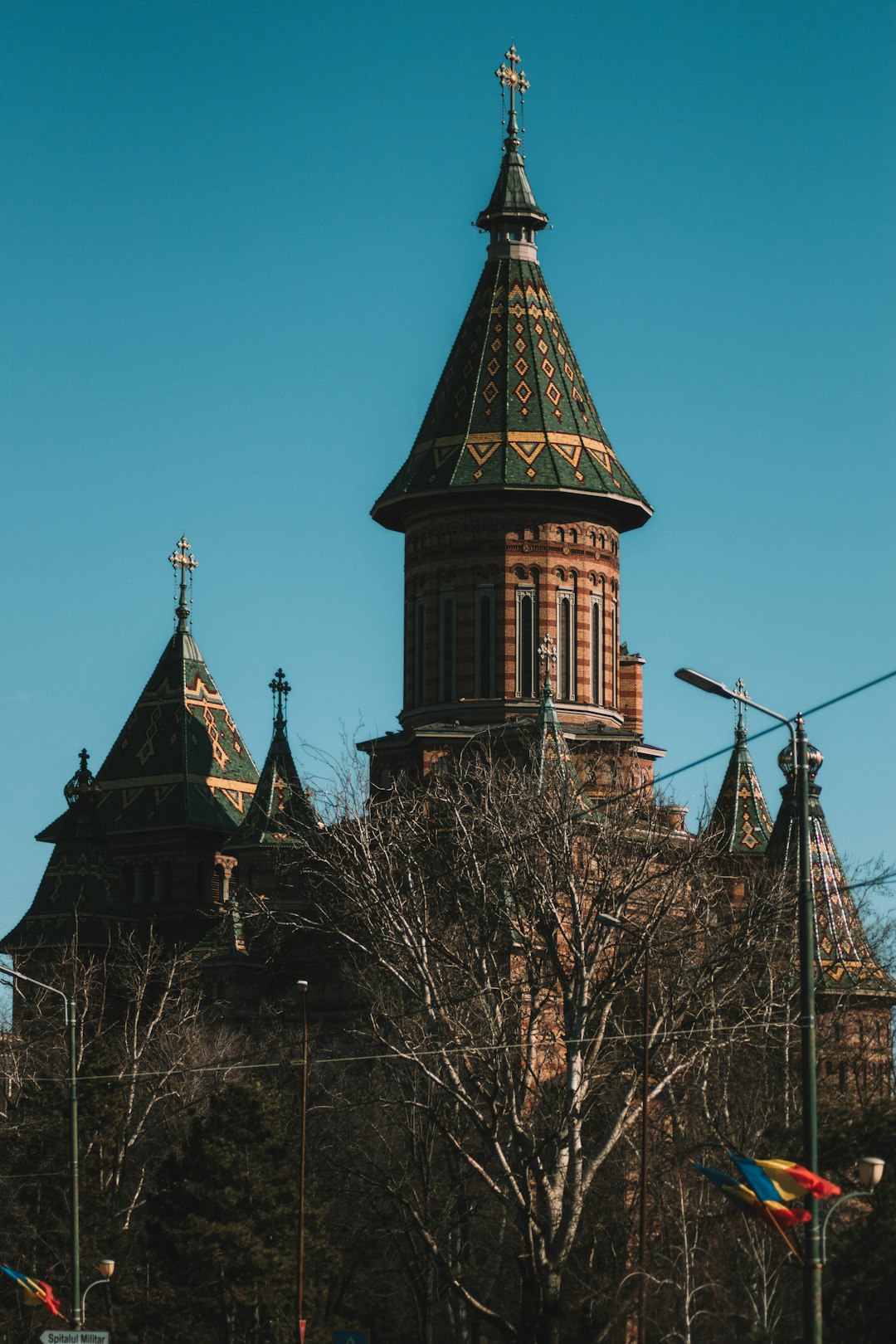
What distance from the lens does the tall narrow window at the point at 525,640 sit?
69725mm

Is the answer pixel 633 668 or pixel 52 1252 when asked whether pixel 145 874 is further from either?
pixel 52 1252

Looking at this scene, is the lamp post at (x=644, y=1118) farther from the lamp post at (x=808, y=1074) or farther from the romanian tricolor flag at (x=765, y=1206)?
the lamp post at (x=808, y=1074)

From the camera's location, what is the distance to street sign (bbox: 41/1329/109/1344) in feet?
122

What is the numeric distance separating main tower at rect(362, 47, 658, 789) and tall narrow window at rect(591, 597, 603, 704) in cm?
5

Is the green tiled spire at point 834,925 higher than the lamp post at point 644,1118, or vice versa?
the green tiled spire at point 834,925

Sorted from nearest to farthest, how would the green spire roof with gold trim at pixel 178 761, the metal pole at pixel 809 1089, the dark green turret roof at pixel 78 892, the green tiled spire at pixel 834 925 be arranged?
the metal pole at pixel 809 1089
the green tiled spire at pixel 834 925
the dark green turret roof at pixel 78 892
the green spire roof with gold trim at pixel 178 761

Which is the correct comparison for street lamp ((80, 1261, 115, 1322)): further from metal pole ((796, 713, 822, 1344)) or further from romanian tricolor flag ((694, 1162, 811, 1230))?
metal pole ((796, 713, 822, 1344))

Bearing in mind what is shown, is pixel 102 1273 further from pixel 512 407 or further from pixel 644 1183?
pixel 512 407

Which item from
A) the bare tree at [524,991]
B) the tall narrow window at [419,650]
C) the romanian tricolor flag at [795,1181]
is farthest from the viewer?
the tall narrow window at [419,650]

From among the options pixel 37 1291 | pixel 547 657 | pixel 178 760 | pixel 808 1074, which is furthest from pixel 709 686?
pixel 178 760

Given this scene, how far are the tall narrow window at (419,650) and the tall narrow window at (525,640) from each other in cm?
258

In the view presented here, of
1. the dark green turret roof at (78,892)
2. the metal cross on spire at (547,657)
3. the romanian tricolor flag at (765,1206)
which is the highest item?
the metal cross on spire at (547,657)

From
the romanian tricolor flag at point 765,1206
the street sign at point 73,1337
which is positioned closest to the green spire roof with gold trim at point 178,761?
the street sign at point 73,1337

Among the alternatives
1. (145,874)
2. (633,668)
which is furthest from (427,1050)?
(145,874)
